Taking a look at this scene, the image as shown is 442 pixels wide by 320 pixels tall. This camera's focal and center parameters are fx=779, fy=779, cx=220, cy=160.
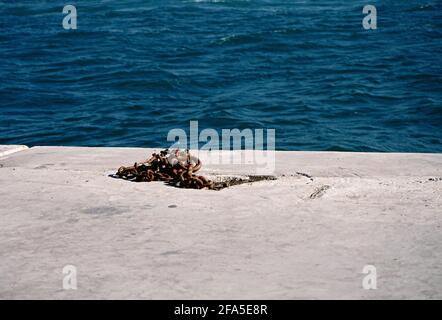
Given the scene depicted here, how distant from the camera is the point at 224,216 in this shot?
4352 mm

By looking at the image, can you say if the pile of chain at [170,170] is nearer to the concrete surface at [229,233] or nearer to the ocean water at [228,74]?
the concrete surface at [229,233]

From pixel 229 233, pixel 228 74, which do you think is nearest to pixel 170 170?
pixel 229 233

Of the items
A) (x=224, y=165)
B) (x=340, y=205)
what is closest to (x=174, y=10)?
(x=224, y=165)

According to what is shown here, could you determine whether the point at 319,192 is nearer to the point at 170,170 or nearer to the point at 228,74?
the point at 170,170

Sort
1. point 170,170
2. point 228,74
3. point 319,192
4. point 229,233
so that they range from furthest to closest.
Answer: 1. point 228,74
2. point 170,170
3. point 319,192
4. point 229,233

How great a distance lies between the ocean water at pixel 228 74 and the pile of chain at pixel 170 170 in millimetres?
4482

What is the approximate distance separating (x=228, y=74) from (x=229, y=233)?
903 centimetres

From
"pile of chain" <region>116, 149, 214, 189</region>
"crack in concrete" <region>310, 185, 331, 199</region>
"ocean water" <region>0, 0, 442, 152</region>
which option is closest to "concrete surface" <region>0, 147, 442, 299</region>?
"crack in concrete" <region>310, 185, 331, 199</region>

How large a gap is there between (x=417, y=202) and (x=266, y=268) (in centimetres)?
139

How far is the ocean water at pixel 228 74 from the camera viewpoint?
34.6ft

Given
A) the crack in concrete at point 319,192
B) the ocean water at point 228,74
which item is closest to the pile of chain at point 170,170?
the crack in concrete at point 319,192

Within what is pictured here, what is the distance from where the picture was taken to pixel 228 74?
1291 cm

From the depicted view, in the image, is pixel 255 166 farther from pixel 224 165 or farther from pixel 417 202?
pixel 417 202
